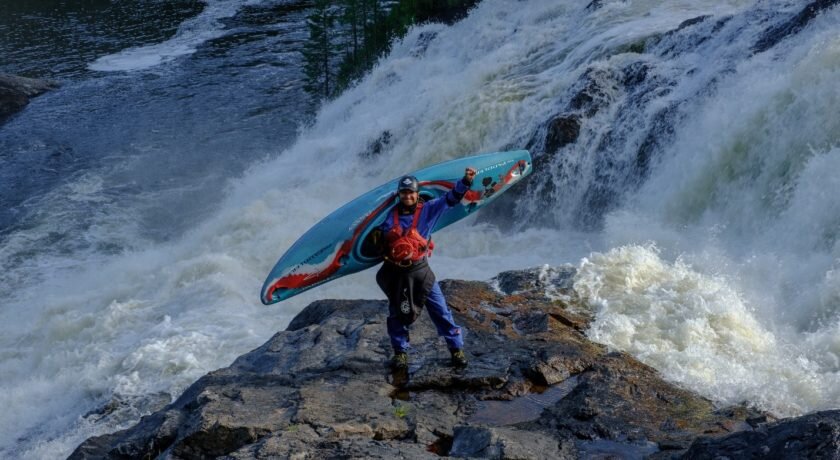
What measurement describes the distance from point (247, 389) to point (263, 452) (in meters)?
1.10

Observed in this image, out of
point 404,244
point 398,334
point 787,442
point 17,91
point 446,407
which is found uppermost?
point 404,244

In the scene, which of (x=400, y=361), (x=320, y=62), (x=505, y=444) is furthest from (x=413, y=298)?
(x=320, y=62)

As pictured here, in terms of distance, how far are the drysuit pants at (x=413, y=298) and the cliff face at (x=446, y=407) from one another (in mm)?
293

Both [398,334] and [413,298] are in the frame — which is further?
[398,334]

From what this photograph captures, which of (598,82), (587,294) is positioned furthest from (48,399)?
(598,82)

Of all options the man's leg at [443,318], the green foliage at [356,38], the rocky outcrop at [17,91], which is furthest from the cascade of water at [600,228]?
the rocky outcrop at [17,91]

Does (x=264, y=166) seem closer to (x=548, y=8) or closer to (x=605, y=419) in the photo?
(x=548, y=8)

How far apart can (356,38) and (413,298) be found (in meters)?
20.4

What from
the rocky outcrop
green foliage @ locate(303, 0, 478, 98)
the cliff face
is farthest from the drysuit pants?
the rocky outcrop

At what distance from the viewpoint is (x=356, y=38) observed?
81.7ft

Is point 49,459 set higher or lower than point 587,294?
lower

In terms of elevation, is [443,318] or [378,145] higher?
[443,318]

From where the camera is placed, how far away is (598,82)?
39.1 feet

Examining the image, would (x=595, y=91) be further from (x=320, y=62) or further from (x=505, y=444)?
(x=320, y=62)
